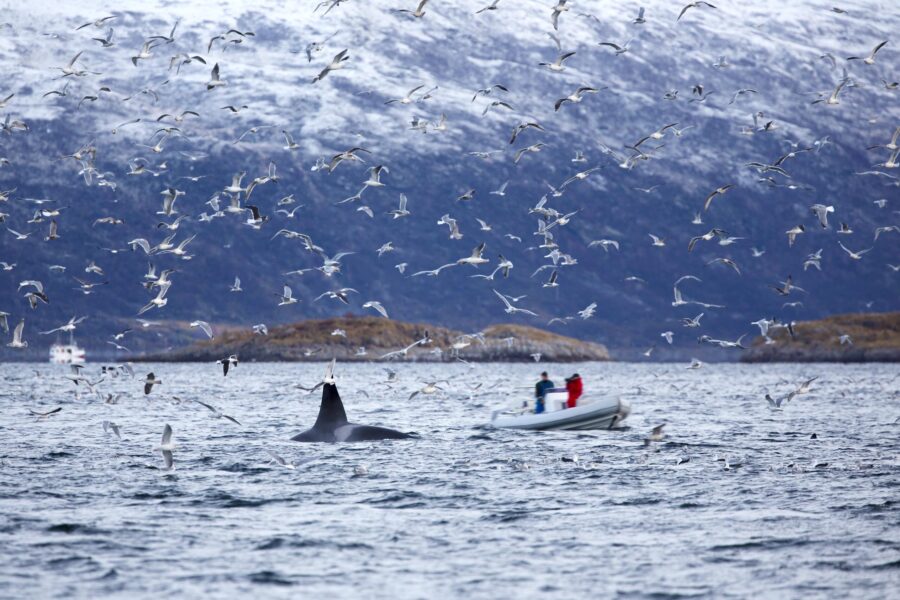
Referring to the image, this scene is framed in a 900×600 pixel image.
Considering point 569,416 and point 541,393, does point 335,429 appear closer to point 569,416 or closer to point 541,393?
point 569,416

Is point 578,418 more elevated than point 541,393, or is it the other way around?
point 541,393

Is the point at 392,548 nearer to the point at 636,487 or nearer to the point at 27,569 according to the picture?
the point at 27,569

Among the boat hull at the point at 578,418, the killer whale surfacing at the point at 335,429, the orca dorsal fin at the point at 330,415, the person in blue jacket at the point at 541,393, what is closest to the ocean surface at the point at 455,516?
the boat hull at the point at 578,418

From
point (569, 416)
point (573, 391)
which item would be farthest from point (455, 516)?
point (573, 391)

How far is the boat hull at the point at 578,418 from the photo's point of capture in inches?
2302

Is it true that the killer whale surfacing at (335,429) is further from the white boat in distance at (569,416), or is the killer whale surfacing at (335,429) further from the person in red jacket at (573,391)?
the person in red jacket at (573,391)

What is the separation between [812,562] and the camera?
28.5 meters

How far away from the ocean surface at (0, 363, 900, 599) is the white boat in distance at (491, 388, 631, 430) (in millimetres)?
762

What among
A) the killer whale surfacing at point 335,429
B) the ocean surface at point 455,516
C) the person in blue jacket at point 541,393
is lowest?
the ocean surface at point 455,516

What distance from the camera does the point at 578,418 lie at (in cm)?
5875

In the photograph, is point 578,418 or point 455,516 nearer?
point 455,516

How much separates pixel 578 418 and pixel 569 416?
393mm

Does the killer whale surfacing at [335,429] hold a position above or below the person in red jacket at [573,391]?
below

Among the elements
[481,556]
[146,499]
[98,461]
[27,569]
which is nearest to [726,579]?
[481,556]
